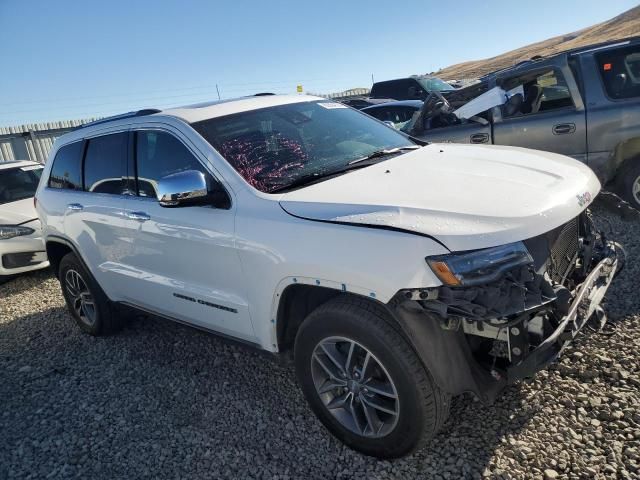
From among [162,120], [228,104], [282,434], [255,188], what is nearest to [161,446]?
[282,434]

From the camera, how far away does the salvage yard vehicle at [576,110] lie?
17.6 feet

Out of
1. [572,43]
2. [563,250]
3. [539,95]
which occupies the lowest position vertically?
[563,250]

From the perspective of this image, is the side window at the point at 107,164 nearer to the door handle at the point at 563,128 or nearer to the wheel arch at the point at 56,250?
the wheel arch at the point at 56,250

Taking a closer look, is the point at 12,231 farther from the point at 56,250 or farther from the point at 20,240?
the point at 56,250

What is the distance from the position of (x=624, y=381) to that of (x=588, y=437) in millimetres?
564

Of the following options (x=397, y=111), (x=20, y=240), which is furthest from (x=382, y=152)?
(x=397, y=111)

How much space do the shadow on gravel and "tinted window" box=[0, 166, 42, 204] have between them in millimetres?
3854

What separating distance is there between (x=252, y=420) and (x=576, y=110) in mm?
4830

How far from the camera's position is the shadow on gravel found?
2701 mm

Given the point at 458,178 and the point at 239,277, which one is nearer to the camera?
the point at 458,178

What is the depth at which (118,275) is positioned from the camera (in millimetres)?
3982

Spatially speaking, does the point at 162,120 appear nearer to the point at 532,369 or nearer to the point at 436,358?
the point at 436,358

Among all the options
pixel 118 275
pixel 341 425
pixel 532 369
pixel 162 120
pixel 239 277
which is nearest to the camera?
pixel 532 369

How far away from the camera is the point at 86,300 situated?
4691 millimetres
